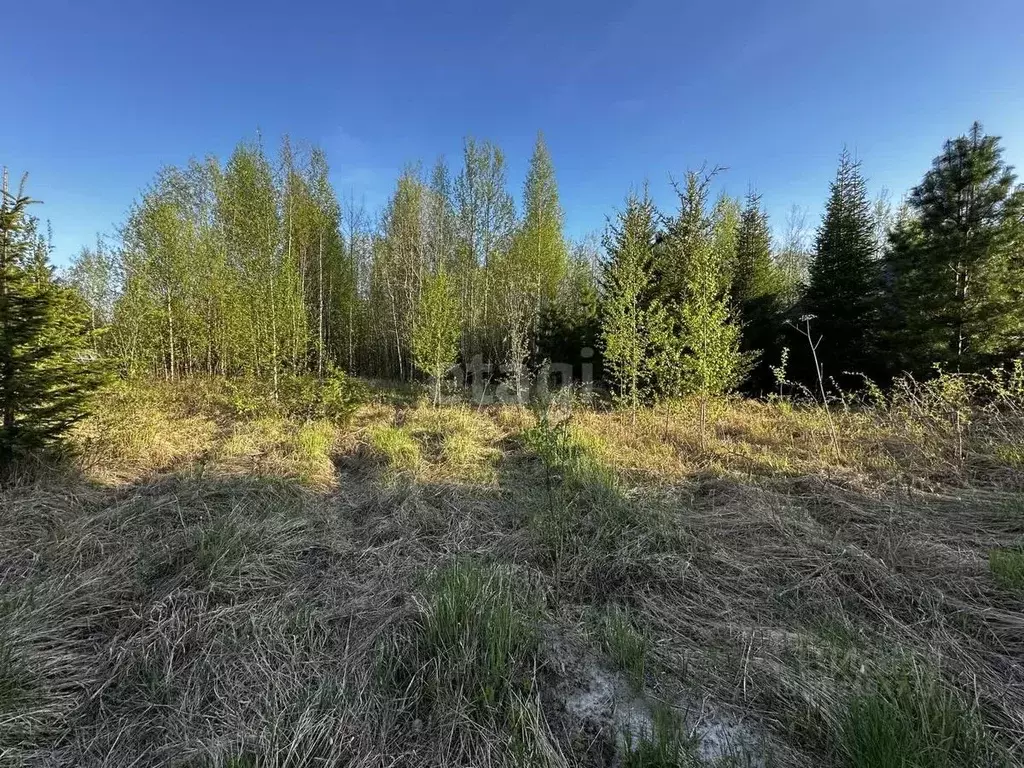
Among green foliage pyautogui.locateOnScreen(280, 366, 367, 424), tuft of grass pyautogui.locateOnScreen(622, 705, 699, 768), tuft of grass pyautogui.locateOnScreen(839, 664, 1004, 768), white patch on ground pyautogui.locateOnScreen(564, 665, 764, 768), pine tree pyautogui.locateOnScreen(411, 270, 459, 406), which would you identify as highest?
pine tree pyautogui.locateOnScreen(411, 270, 459, 406)

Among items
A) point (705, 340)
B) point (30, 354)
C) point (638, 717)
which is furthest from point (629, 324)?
point (30, 354)

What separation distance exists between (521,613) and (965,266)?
960cm

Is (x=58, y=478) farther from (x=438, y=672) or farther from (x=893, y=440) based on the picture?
(x=893, y=440)

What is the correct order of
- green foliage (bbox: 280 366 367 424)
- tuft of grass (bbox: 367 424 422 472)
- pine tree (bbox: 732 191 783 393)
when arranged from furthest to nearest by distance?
pine tree (bbox: 732 191 783 393) < green foliage (bbox: 280 366 367 424) < tuft of grass (bbox: 367 424 422 472)

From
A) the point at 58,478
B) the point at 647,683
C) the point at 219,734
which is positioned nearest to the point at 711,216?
the point at 647,683

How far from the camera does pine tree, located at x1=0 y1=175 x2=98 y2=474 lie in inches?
143

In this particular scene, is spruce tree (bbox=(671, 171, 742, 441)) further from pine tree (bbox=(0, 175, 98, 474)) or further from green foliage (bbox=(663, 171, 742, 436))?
pine tree (bbox=(0, 175, 98, 474))

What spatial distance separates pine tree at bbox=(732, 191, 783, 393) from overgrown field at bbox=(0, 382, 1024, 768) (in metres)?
5.34

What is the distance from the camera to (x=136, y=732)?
156 centimetres

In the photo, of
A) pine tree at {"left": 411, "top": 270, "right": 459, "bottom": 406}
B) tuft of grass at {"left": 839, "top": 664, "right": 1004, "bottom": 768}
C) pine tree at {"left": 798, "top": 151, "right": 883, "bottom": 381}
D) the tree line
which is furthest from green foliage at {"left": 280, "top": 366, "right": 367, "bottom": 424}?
pine tree at {"left": 798, "top": 151, "right": 883, "bottom": 381}

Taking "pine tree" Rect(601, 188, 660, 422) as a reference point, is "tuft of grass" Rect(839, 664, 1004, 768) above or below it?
below

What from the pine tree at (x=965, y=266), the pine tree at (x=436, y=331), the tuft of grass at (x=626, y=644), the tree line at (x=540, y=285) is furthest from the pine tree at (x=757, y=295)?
the tuft of grass at (x=626, y=644)

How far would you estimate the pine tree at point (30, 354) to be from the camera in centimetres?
364

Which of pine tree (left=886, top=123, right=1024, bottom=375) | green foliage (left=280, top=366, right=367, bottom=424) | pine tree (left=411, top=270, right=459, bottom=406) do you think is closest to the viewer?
pine tree (left=886, top=123, right=1024, bottom=375)
